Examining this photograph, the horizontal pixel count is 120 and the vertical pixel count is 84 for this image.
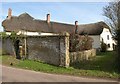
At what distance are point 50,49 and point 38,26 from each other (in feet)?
112

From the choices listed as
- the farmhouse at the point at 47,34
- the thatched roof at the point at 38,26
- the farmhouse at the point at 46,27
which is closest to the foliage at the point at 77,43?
the farmhouse at the point at 47,34

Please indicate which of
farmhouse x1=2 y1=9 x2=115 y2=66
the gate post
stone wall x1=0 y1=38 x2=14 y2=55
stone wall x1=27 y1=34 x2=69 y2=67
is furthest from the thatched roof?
the gate post

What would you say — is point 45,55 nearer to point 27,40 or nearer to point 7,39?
point 27,40

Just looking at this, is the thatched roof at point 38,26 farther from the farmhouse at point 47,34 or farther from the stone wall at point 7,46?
the stone wall at point 7,46

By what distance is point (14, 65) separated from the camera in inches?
747

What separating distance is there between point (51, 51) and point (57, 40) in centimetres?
128

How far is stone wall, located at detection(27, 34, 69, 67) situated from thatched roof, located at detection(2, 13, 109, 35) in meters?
25.9

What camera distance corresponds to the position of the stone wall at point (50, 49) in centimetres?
Answer: 1877

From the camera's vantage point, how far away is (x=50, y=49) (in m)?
20.3

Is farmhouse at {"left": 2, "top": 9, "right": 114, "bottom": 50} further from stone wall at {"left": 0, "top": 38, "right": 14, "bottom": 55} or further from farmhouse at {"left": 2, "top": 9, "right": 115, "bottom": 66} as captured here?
stone wall at {"left": 0, "top": 38, "right": 14, "bottom": 55}

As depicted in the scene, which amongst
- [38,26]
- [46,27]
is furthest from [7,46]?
[46,27]

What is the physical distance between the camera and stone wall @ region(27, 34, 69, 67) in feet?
61.6

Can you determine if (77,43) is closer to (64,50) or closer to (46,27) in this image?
(64,50)

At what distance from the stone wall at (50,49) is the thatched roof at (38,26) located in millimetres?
25869
